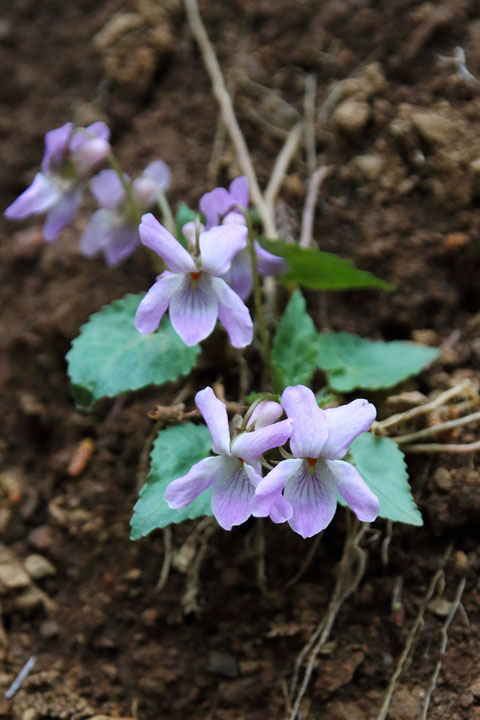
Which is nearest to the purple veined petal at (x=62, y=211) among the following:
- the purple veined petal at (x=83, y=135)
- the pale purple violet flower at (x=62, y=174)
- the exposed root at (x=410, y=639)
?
the pale purple violet flower at (x=62, y=174)

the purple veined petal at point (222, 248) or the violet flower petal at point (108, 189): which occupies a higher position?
the purple veined petal at point (222, 248)

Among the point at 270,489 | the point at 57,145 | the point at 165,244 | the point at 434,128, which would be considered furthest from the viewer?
Result: the point at 434,128

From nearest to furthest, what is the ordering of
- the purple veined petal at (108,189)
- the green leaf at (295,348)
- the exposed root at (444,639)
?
1. the exposed root at (444,639)
2. the green leaf at (295,348)
3. the purple veined petal at (108,189)

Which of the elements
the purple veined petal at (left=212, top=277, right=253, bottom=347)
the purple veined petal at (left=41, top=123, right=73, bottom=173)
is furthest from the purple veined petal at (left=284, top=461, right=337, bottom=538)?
the purple veined petal at (left=41, top=123, right=73, bottom=173)

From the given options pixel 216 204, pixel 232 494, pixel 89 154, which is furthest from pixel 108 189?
pixel 232 494

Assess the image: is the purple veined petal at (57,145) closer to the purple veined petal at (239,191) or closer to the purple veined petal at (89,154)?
the purple veined petal at (89,154)

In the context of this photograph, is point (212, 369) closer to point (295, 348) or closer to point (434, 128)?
point (295, 348)
